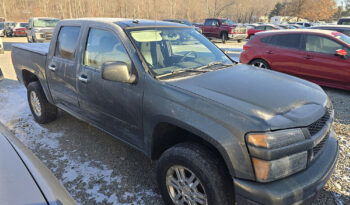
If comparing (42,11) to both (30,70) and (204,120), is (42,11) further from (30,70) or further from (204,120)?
(204,120)

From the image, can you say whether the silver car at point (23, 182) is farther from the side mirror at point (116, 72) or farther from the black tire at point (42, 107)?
the black tire at point (42, 107)

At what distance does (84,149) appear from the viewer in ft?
12.1

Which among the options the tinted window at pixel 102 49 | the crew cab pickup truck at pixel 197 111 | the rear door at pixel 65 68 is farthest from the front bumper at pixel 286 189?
the rear door at pixel 65 68

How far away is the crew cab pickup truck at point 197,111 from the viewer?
70.5 inches

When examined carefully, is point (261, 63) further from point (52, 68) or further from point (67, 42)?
point (52, 68)

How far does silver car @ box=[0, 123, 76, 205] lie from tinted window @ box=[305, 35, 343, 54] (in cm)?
695

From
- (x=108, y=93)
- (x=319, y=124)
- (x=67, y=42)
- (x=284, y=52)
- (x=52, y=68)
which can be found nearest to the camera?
(x=319, y=124)

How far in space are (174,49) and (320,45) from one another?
5.26 m

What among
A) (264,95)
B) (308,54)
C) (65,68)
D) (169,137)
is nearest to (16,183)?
(169,137)

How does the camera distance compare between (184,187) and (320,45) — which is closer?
(184,187)

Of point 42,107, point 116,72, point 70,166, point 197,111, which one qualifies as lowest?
point 70,166

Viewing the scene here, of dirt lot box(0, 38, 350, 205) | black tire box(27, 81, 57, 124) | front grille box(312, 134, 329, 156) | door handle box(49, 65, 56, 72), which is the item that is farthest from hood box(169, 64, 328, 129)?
black tire box(27, 81, 57, 124)

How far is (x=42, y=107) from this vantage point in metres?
4.38

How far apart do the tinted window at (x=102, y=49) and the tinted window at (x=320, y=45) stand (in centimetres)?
572
